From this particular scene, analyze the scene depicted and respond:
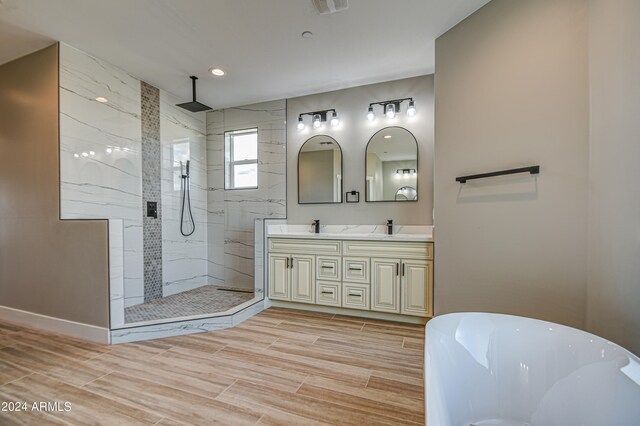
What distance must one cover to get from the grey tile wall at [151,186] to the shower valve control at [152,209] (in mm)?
36

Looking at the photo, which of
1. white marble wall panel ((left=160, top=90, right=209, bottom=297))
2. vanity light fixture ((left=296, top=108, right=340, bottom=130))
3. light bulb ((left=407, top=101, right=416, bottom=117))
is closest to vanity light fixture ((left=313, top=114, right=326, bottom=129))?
vanity light fixture ((left=296, top=108, right=340, bottom=130))

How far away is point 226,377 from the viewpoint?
1.76 metres

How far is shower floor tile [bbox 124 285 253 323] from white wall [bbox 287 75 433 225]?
3.95ft

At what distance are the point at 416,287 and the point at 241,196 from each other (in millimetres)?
2525

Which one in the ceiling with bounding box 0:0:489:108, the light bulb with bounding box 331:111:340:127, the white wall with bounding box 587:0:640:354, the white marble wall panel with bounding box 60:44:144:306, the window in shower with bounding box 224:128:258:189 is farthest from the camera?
the window in shower with bounding box 224:128:258:189

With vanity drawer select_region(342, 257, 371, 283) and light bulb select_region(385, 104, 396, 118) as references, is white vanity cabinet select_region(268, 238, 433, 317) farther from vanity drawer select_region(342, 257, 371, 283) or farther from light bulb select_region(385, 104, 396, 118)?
light bulb select_region(385, 104, 396, 118)

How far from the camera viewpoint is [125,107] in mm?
2920

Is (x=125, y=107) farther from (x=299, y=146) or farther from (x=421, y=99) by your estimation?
(x=421, y=99)

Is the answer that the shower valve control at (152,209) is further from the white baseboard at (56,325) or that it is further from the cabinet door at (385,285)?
the cabinet door at (385,285)

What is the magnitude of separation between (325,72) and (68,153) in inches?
101

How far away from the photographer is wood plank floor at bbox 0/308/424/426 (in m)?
1.43

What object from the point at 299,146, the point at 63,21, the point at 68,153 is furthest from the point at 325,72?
the point at 68,153

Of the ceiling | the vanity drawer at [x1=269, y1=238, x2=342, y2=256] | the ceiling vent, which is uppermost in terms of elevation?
the ceiling

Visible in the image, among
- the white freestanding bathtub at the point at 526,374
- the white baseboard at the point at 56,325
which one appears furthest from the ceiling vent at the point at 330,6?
the white baseboard at the point at 56,325
